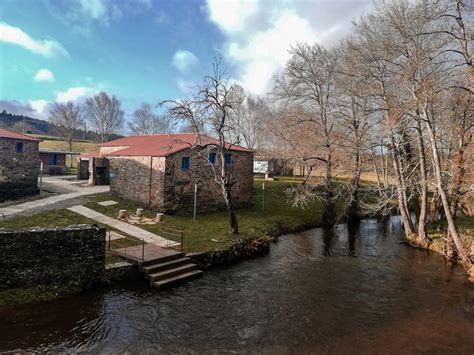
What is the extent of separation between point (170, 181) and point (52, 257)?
10051mm

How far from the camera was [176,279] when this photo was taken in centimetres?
1153

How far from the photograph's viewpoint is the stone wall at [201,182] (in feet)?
65.0

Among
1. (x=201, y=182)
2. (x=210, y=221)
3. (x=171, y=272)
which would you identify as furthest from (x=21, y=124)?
(x=171, y=272)

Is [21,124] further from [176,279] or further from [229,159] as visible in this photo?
[176,279]

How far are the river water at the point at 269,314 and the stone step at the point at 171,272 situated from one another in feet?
1.40

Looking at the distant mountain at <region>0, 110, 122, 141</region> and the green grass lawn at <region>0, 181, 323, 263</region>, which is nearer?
the green grass lawn at <region>0, 181, 323, 263</region>

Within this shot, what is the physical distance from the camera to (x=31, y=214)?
16.2 m

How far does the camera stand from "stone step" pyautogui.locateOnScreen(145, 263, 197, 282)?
11289 mm

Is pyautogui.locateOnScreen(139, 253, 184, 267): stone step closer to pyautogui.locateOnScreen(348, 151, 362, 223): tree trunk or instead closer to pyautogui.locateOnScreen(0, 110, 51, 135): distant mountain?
pyautogui.locateOnScreen(348, 151, 362, 223): tree trunk

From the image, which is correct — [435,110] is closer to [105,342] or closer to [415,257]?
[415,257]

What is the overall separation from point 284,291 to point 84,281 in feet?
23.0

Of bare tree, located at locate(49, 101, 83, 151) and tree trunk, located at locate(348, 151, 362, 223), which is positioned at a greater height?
bare tree, located at locate(49, 101, 83, 151)

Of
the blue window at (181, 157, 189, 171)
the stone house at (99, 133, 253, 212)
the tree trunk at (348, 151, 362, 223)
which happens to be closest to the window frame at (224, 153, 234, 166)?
the stone house at (99, 133, 253, 212)

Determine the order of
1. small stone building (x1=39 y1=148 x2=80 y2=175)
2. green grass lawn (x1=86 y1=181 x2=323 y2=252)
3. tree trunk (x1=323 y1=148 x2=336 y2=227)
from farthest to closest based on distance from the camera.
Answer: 1. small stone building (x1=39 y1=148 x2=80 y2=175)
2. tree trunk (x1=323 y1=148 x2=336 y2=227)
3. green grass lawn (x1=86 y1=181 x2=323 y2=252)
